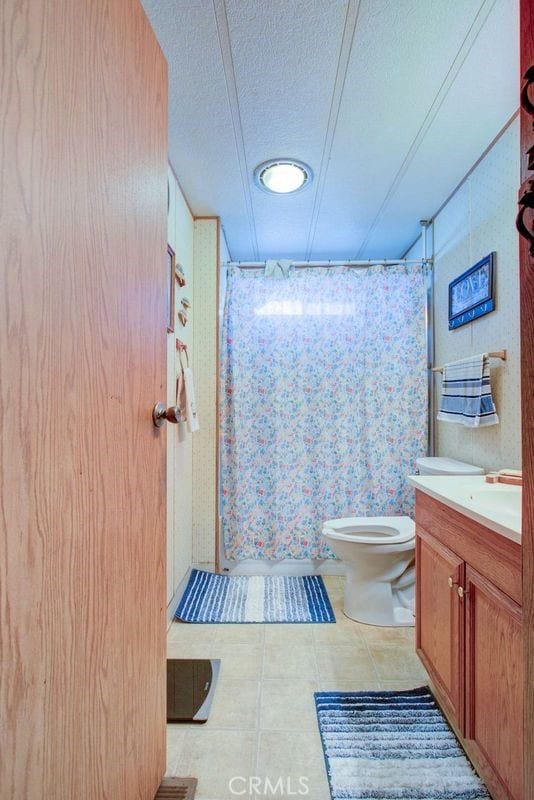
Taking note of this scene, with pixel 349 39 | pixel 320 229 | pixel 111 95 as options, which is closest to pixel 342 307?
pixel 320 229

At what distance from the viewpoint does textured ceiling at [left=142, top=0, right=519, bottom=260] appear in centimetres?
117

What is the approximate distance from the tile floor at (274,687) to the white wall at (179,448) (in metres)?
0.37

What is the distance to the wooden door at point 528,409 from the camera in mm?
574

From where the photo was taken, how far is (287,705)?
53.1 inches

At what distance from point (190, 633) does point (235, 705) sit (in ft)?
1.68

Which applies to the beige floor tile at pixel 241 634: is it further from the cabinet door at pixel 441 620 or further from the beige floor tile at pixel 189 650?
the cabinet door at pixel 441 620

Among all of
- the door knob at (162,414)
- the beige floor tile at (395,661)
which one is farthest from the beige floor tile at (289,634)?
the door knob at (162,414)

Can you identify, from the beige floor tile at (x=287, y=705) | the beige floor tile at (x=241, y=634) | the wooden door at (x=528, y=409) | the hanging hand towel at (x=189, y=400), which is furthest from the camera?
the hanging hand towel at (x=189, y=400)

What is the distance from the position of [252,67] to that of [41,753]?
1867 millimetres

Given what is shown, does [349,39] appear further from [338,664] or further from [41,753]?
[338,664]

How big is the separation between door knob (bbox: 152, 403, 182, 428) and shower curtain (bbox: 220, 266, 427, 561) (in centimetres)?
152

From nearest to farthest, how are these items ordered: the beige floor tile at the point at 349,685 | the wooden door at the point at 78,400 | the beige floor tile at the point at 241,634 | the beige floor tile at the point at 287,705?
the wooden door at the point at 78,400 < the beige floor tile at the point at 287,705 < the beige floor tile at the point at 349,685 < the beige floor tile at the point at 241,634

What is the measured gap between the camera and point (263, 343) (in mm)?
2445

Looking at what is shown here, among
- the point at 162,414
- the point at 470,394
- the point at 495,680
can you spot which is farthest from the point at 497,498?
the point at 162,414
